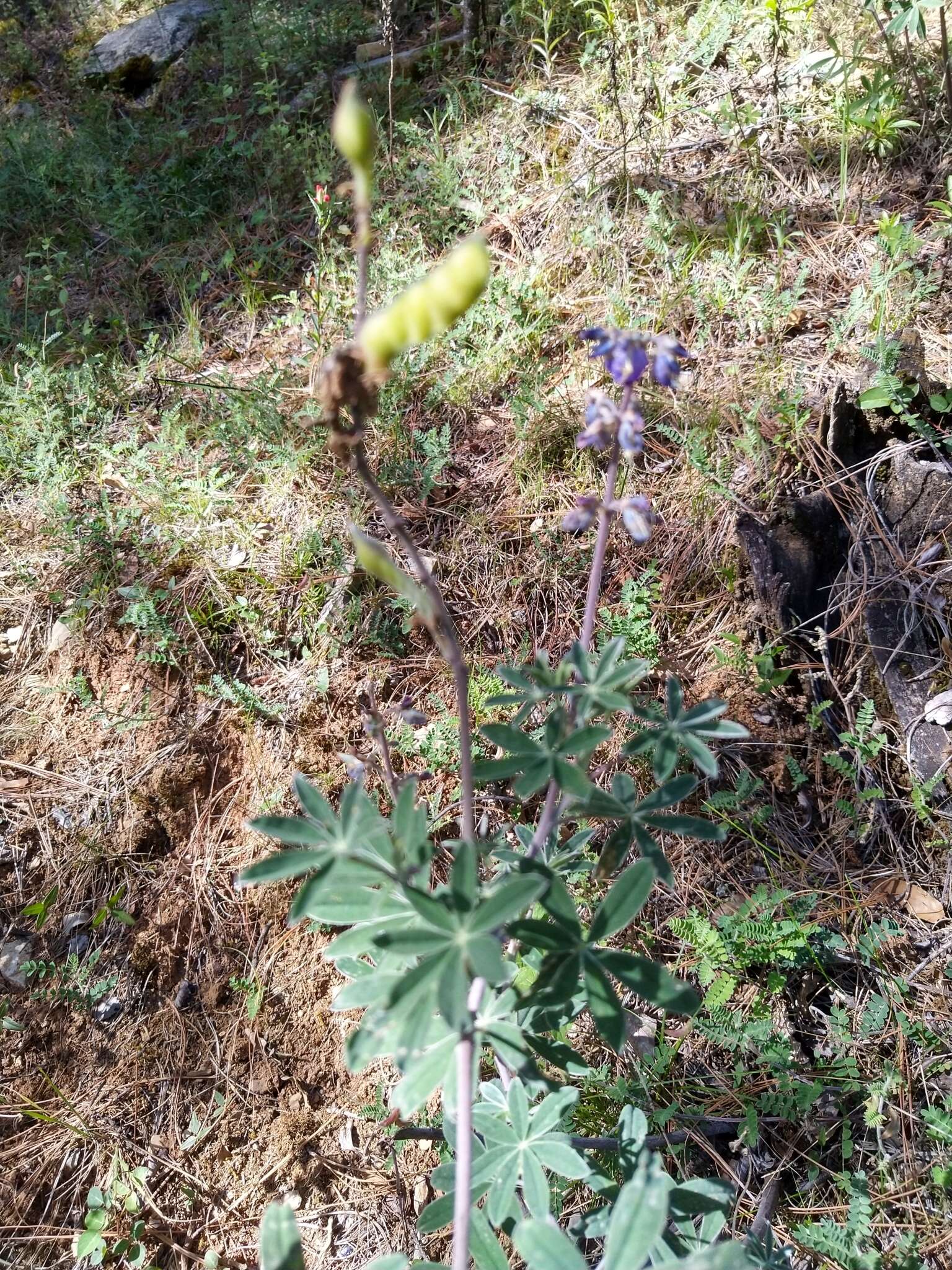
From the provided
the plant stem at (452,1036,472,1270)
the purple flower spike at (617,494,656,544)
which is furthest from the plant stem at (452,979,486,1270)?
the purple flower spike at (617,494,656,544)

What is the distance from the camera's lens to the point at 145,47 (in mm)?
5434

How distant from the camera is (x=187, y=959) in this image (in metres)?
2.26

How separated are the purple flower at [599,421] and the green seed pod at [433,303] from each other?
1.48ft

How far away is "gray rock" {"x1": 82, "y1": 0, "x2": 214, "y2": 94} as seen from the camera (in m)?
5.38

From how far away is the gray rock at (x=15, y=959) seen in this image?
7.39 feet

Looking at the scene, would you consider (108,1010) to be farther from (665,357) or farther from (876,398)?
(876,398)

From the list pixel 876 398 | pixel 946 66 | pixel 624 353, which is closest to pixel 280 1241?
pixel 624 353

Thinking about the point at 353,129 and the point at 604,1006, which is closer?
the point at 353,129

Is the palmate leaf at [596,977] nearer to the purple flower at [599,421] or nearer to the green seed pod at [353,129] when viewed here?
the purple flower at [599,421]

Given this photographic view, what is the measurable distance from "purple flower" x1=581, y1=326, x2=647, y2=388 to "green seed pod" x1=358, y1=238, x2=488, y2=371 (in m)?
0.47

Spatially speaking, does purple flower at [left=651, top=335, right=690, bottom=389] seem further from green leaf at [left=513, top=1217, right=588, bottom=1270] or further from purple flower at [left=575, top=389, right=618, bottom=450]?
green leaf at [left=513, top=1217, right=588, bottom=1270]

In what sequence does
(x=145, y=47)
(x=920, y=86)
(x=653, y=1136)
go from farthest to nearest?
(x=145, y=47) → (x=920, y=86) → (x=653, y=1136)

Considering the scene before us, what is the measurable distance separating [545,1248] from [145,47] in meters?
6.65

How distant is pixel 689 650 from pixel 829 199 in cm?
202
